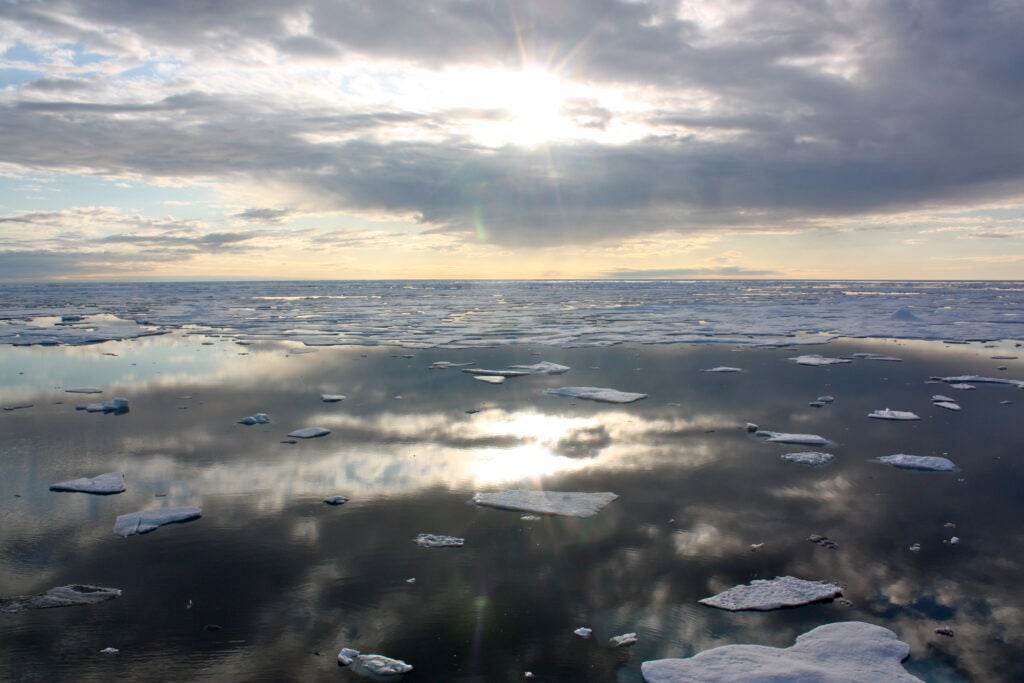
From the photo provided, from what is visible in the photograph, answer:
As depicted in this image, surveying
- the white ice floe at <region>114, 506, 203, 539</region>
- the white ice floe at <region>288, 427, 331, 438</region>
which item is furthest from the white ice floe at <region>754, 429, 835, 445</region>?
the white ice floe at <region>114, 506, 203, 539</region>

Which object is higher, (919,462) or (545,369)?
(545,369)

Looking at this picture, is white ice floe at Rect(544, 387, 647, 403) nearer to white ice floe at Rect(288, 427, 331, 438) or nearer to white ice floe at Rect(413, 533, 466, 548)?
white ice floe at Rect(288, 427, 331, 438)

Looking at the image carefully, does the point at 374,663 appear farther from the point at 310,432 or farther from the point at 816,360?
the point at 816,360

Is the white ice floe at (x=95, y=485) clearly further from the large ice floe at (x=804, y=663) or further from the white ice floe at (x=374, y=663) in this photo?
the large ice floe at (x=804, y=663)

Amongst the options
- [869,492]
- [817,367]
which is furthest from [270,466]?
[817,367]

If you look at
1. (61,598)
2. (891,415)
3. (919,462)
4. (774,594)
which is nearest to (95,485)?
(61,598)

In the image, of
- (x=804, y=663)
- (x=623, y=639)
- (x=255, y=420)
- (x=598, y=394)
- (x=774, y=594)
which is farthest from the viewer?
(x=598, y=394)

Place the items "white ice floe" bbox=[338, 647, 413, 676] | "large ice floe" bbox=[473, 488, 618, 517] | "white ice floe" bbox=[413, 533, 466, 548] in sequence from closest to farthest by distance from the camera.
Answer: "white ice floe" bbox=[338, 647, 413, 676], "white ice floe" bbox=[413, 533, 466, 548], "large ice floe" bbox=[473, 488, 618, 517]
